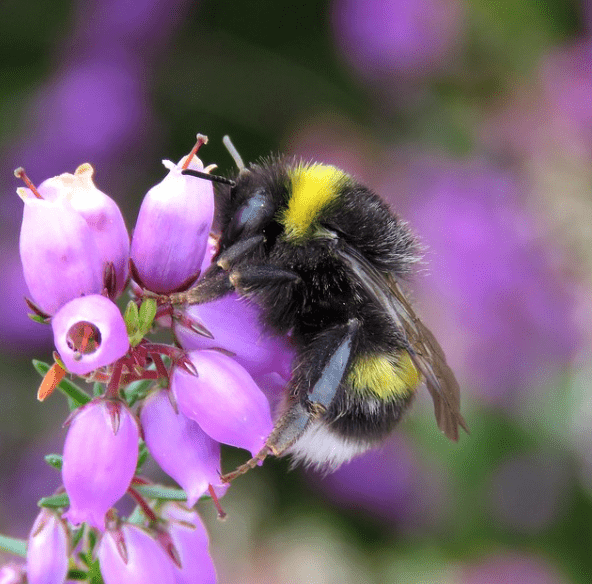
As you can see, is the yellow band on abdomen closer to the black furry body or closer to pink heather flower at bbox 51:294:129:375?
the black furry body

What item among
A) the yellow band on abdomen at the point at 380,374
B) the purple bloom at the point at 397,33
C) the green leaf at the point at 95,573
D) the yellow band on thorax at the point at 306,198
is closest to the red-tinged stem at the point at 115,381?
the green leaf at the point at 95,573

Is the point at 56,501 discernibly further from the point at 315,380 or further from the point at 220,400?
the point at 315,380

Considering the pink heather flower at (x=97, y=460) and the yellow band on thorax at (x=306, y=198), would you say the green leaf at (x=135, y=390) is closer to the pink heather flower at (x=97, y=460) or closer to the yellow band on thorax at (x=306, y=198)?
the pink heather flower at (x=97, y=460)

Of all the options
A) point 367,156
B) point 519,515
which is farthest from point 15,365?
point 519,515

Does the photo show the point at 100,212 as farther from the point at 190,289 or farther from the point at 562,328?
the point at 562,328

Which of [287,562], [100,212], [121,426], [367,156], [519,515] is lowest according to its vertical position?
[287,562]

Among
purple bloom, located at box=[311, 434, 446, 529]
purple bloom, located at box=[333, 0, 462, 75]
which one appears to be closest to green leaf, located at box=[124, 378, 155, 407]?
purple bloom, located at box=[311, 434, 446, 529]

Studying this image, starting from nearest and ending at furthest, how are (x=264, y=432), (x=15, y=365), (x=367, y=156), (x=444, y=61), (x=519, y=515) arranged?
(x=264, y=432)
(x=519, y=515)
(x=15, y=365)
(x=367, y=156)
(x=444, y=61)

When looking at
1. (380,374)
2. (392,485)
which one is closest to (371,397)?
(380,374)
